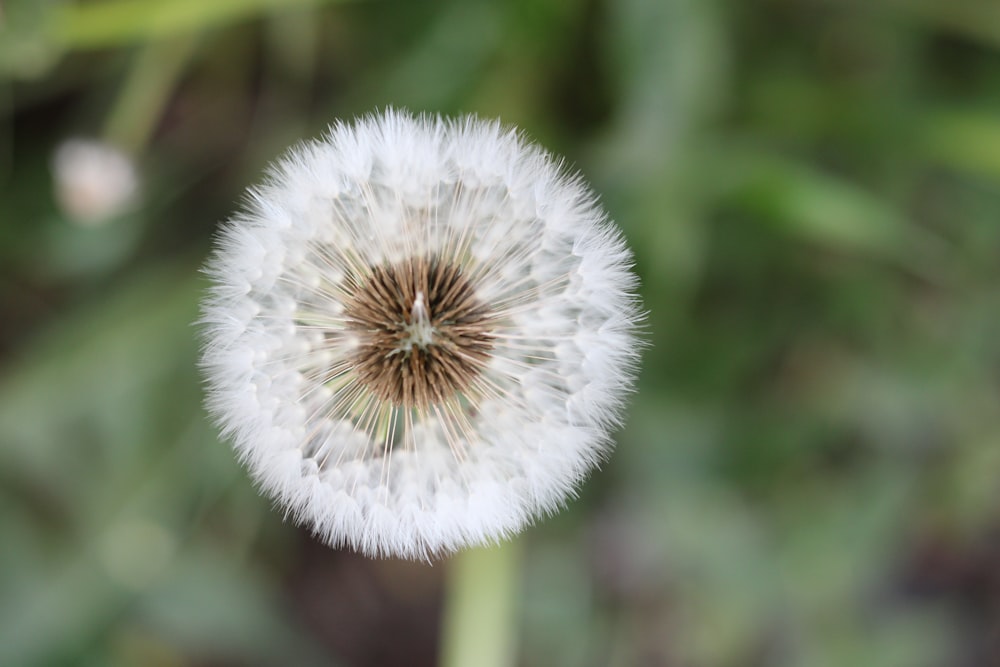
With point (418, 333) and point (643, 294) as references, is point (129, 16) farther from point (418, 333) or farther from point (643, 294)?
point (643, 294)

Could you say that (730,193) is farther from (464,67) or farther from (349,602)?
(349,602)

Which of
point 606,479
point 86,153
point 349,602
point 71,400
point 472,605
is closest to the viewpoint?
point 472,605

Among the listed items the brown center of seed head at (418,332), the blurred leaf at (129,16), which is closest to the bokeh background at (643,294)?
the blurred leaf at (129,16)

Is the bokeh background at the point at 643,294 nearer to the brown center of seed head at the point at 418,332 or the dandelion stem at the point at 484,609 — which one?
the dandelion stem at the point at 484,609

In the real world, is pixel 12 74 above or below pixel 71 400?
above

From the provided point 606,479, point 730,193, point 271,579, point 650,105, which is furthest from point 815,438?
point 271,579
